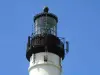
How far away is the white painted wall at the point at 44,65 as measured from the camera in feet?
102

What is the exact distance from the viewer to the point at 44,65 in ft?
103

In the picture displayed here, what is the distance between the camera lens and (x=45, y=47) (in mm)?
31828

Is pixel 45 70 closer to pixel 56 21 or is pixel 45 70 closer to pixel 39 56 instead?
pixel 39 56

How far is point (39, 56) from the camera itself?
3177 centimetres

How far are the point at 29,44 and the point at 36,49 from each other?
2.50 feet

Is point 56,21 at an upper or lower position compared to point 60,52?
upper

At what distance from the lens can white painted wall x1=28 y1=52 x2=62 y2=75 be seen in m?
31.2

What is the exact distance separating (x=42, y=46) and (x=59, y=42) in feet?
4.36

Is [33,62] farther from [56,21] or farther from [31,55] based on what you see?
[56,21]

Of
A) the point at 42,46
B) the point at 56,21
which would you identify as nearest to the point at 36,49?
the point at 42,46

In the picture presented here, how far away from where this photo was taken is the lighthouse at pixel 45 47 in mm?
31375

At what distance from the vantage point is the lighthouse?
31375 millimetres

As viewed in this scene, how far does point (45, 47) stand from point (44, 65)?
3.93 ft

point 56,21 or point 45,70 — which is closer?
point 45,70
